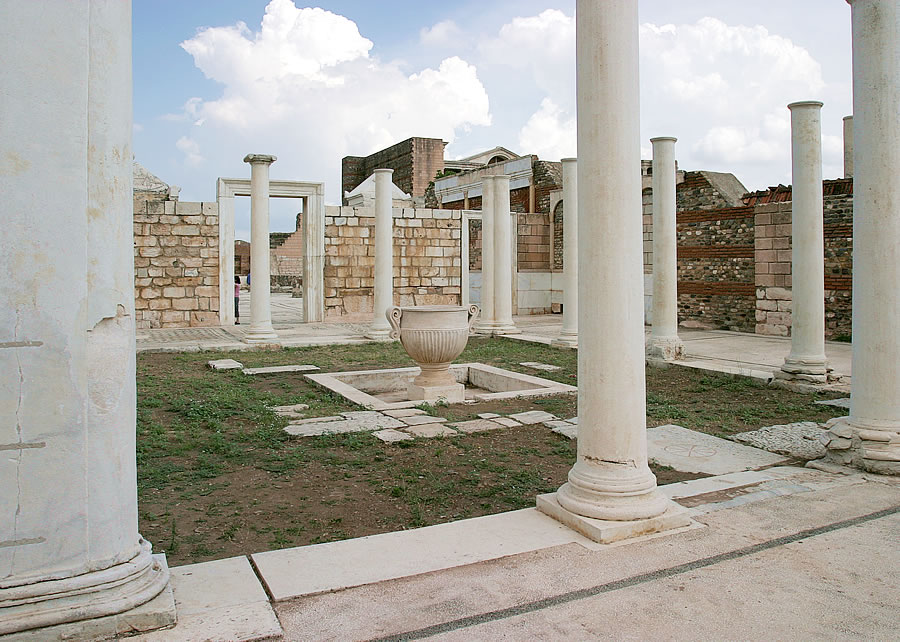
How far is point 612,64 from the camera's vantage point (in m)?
3.50

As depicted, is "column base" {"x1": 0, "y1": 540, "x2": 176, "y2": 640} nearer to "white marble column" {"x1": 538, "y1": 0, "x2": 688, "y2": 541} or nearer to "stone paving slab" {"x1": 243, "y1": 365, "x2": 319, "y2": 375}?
"white marble column" {"x1": 538, "y1": 0, "x2": 688, "y2": 541}

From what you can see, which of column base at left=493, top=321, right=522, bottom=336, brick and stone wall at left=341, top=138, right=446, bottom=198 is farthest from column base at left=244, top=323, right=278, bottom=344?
brick and stone wall at left=341, top=138, right=446, bottom=198

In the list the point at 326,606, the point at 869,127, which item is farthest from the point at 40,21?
the point at 869,127

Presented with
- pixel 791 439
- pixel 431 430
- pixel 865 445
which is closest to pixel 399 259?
pixel 431 430

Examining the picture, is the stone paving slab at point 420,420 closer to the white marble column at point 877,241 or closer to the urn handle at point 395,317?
the urn handle at point 395,317

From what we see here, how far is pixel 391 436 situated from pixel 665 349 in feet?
18.4

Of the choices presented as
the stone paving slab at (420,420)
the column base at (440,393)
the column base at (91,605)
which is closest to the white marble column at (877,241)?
the stone paving slab at (420,420)

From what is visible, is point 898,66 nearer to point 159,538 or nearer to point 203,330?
point 159,538

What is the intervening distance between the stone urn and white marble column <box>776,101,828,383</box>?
12.4 feet

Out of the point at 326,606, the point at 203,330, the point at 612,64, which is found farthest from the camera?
the point at 203,330

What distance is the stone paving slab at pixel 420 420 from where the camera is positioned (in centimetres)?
647

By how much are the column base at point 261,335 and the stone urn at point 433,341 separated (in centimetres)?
513

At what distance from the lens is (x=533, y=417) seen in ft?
21.9

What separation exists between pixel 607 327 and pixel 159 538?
2587 mm
